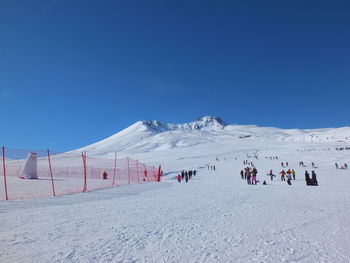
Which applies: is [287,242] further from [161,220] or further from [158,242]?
[161,220]

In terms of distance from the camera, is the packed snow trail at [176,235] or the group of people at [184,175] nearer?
the packed snow trail at [176,235]

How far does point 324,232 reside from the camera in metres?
5.32

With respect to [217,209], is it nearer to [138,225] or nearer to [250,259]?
[138,225]

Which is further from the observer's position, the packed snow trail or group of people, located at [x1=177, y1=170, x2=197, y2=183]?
group of people, located at [x1=177, y1=170, x2=197, y2=183]

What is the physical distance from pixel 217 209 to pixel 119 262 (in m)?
5.21

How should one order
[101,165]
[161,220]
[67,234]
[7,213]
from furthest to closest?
[101,165] → [7,213] → [161,220] → [67,234]

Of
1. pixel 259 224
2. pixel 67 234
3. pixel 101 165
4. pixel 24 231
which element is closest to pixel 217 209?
pixel 259 224

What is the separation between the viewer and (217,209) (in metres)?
8.30

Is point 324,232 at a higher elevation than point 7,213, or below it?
below

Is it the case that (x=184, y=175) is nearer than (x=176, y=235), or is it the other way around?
(x=176, y=235)

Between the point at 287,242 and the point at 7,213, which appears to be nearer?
the point at 287,242

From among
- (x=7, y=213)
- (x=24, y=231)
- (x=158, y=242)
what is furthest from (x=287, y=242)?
(x=7, y=213)

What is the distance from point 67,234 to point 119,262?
216 centimetres

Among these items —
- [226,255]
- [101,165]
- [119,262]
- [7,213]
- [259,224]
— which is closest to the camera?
[119,262]
